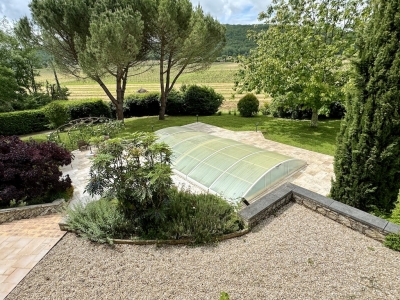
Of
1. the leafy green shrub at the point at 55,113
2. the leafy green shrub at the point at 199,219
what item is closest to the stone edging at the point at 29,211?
the leafy green shrub at the point at 199,219

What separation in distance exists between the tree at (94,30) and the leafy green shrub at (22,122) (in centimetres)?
478

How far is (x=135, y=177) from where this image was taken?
17.7 feet

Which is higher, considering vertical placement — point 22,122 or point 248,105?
point 248,105

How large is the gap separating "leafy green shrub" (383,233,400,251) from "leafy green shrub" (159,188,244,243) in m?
3.00

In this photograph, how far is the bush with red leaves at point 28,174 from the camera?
7.59 meters

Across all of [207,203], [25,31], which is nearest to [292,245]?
[207,203]

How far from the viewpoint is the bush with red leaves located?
24.9 ft

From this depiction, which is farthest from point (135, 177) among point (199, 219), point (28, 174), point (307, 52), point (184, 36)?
point (184, 36)

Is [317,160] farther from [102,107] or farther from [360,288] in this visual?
[102,107]

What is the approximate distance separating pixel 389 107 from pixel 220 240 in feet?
16.5

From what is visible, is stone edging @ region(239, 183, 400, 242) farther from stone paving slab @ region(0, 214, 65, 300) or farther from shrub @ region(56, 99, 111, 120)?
shrub @ region(56, 99, 111, 120)

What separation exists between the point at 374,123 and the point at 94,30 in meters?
15.4

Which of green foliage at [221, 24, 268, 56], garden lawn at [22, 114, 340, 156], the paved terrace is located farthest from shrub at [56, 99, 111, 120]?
green foliage at [221, 24, 268, 56]

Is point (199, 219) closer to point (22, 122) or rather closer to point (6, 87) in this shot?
point (22, 122)
